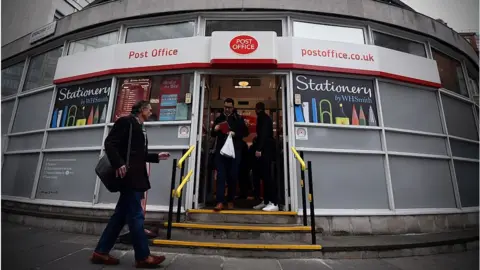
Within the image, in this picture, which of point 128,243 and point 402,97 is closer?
point 128,243

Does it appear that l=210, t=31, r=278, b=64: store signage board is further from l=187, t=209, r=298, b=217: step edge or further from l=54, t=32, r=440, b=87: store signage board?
l=187, t=209, r=298, b=217: step edge

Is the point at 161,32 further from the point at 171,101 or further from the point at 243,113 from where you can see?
the point at 243,113

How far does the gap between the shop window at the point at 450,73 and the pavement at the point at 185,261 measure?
4.28 meters

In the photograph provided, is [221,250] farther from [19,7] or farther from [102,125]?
[19,7]

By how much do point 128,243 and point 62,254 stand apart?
82 centimetres

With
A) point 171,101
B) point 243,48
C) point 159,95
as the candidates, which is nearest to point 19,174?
point 159,95

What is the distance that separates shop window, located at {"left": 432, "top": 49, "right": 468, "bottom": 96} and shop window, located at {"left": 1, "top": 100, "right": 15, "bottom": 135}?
11.7 metres

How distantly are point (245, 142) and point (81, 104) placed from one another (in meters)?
3.96

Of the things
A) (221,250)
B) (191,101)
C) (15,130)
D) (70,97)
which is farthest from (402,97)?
(15,130)

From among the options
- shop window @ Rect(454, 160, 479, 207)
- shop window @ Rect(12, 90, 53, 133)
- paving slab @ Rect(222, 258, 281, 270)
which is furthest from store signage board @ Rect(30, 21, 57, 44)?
shop window @ Rect(454, 160, 479, 207)

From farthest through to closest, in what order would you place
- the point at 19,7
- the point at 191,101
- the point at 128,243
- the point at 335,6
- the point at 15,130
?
the point at 19,7 → the point at 15,130 → the point at 335,6 → the point at 191,101 → the point at 128,243

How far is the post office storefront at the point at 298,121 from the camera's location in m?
4.84

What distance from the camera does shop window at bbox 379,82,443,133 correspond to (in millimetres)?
5312

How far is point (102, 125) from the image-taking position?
5.34 metres
